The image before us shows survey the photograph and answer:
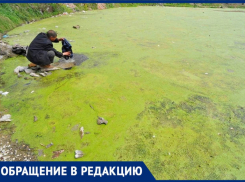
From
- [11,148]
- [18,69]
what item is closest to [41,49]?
[18,69]

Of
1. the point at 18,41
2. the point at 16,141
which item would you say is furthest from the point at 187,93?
the point at 18,41

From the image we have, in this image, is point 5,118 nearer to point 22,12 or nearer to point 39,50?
point 39,50

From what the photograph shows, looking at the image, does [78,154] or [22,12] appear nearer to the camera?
[78,154]

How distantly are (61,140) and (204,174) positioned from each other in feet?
4.12

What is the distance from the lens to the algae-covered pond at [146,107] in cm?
158

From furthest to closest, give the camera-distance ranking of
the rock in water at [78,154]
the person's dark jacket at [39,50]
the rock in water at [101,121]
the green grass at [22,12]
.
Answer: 1. the green grass at [22,12]
2. the person's dark jacket at [39,50]
3. the rock in water at [101,121]
4. the rock in water at [78,154]

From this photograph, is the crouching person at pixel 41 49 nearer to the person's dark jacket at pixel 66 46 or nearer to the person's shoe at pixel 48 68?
the person's shoe at pixel 48 68

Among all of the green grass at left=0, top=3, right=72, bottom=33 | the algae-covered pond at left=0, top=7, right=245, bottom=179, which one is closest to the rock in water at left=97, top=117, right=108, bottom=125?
the algae-covered pond at left=0, top=7, right=245, bottom=179

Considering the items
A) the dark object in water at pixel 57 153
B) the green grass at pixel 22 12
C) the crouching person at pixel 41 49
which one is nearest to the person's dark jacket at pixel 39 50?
the crouching person at pixel 41 49

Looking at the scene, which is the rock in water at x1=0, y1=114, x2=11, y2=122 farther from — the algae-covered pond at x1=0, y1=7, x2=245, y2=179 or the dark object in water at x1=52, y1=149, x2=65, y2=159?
the dark object in water at x1=52, y1=149, x2=65, y2=159

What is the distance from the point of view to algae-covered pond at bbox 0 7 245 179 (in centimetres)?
158

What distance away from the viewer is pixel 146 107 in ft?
7.01

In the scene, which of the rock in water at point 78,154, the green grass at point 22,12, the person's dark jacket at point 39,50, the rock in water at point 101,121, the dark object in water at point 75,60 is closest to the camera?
the rock in water at point 78,154

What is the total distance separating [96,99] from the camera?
88.9 inches
